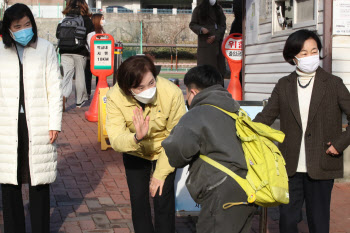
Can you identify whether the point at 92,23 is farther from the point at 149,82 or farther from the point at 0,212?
the point at 149,82

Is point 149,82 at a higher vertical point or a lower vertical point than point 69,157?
higher

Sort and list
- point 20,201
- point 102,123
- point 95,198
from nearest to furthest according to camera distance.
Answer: point 20,201, point 95,198, point 102,123

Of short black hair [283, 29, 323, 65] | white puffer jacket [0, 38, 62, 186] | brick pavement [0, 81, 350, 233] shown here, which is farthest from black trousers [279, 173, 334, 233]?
white puffer jacket [0, 38, 62, 186]

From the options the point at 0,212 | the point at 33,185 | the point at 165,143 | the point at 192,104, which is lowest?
the point at 0,212

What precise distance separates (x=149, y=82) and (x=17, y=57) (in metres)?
1.19

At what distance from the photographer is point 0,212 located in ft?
17.8

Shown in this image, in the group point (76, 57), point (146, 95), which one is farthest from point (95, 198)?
point (76, 57)

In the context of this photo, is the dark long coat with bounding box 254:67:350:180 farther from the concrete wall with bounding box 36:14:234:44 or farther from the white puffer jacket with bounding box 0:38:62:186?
the concrete wall with bounding box 36:14:234:44

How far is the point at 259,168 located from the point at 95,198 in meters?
3.24

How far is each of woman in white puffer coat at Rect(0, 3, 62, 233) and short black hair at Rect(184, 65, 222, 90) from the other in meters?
1.39

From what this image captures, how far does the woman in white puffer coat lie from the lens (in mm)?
4035

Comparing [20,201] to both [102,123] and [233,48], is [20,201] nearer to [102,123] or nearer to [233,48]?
[102,123]

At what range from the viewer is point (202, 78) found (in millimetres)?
3135

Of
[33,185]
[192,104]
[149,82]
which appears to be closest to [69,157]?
[33,185]
